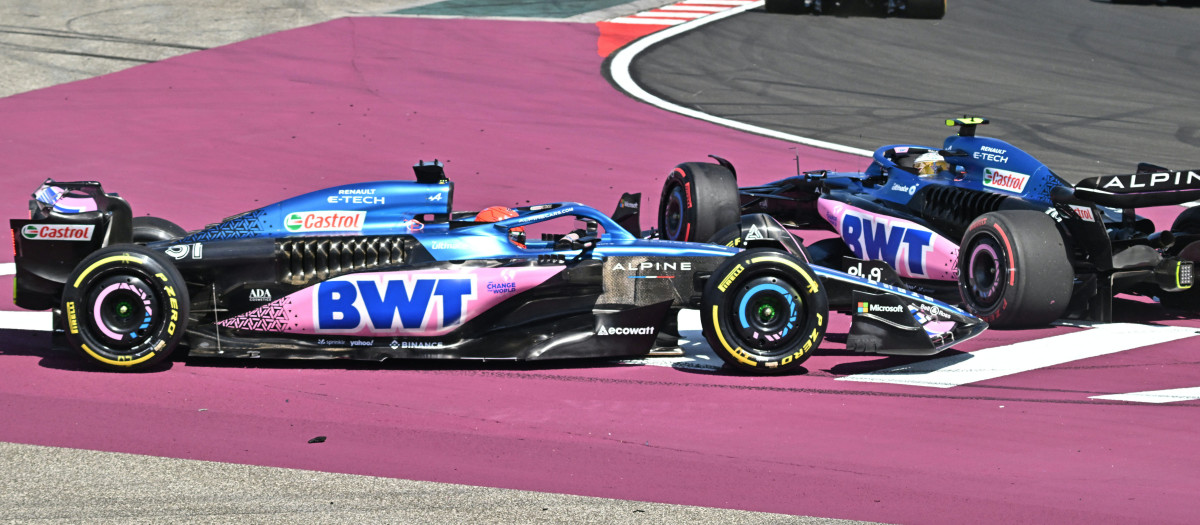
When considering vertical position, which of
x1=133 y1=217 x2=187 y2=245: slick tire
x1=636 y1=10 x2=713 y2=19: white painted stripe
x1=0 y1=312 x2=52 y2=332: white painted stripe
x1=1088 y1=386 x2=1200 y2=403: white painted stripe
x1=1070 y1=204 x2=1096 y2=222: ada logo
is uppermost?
x1=636 y1=10 x2=713 y2=19: white painted stripe

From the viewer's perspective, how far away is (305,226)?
341 inches

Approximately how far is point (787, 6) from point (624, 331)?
19.7 m

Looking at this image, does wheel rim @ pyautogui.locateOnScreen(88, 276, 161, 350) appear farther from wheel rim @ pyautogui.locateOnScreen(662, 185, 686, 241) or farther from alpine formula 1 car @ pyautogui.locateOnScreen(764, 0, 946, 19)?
alpine formula 1 car @ pyautogui.locateOnScreen(764, 0, 946, 19)

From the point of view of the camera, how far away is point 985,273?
10102 millimetres

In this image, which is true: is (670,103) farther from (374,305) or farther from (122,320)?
(122,320)

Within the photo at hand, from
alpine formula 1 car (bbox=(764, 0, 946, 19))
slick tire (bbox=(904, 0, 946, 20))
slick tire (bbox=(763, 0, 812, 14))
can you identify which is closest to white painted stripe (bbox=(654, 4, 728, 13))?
slick tire (bbox=(763, 0, 812, 14))

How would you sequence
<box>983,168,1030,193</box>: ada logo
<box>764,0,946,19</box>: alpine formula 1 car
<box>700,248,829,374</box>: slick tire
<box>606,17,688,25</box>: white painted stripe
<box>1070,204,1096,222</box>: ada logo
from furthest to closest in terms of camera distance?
<box>764,0,946,19</box>: alpine formula 1 car < <box>606,17,688,25</box>: white painted stripe < <box>983,168,1030,193</box>: ada logo < <box>1070,204,1096,222</box>: ada logo < <box>700,248,829,374</box>: slick tire

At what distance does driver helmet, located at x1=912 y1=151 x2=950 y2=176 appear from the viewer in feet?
38.3

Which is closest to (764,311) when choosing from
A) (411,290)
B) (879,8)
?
(411,290)

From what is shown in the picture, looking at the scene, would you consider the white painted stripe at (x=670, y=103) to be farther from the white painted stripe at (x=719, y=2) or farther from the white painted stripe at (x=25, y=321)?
the white painted stripe at (x=25, y=321)

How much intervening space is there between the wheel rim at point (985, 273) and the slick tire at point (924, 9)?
60.5ft

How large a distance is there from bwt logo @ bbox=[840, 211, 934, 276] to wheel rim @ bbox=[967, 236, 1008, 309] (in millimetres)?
882

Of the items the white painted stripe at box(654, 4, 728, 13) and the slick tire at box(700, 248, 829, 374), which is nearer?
the slick tire at box(700, 248, 829, 374)

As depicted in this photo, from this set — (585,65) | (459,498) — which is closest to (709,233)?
(459,498)
